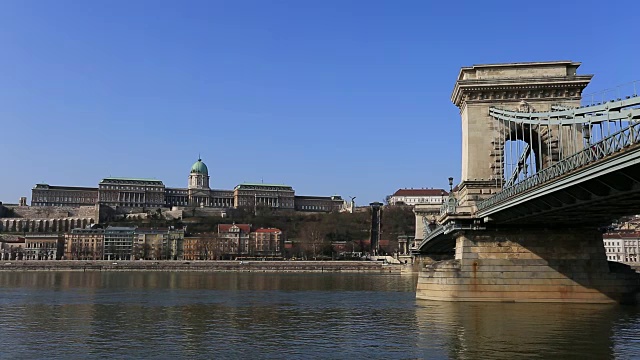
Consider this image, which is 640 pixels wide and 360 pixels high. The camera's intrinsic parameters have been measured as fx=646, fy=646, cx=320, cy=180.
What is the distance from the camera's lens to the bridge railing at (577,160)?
20156 mm

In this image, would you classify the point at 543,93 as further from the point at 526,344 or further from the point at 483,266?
the point at 526,344

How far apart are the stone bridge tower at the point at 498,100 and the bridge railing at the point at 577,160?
4.47 meters

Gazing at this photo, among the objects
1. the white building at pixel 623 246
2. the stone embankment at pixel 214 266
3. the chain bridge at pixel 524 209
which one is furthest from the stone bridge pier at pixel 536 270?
the white building at pixel 623 246

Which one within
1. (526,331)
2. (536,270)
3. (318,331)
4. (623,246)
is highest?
(623,246)

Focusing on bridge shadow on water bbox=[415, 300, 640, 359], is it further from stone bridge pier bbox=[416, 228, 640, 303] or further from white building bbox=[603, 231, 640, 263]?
white building bbox=[603, 231, 640, 263]

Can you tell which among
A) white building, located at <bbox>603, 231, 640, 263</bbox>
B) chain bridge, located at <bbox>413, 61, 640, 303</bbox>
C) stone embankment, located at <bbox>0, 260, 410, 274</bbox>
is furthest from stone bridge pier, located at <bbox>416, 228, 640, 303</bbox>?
white building, located at <bbox>603, 231, 640, 263</bbox>

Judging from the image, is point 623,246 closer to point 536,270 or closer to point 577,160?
point 536,270

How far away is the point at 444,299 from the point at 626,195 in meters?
13.9

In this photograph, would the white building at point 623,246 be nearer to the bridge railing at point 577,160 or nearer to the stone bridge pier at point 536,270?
the stone bridge pier at point 536,270

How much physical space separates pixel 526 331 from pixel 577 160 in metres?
6.85

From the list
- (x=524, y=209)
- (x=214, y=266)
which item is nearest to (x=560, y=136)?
(x=524, y=209)

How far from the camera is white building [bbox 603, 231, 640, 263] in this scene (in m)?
Answer: 119

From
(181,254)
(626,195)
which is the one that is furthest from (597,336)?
(181,254)

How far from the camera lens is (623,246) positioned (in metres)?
120
